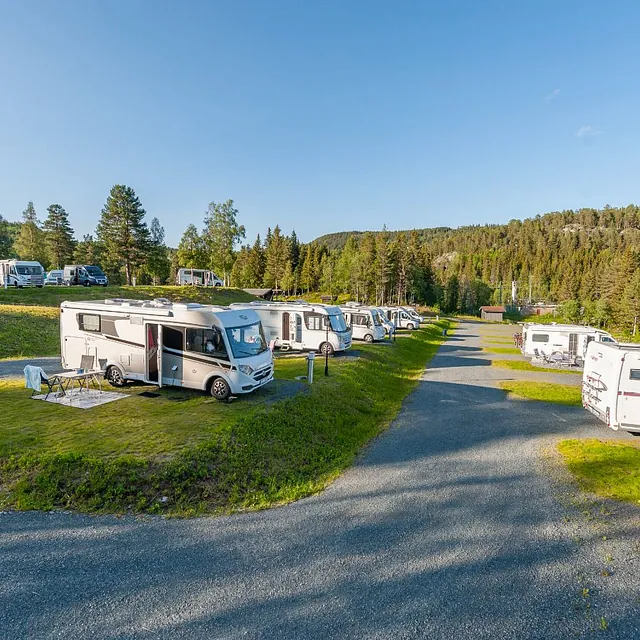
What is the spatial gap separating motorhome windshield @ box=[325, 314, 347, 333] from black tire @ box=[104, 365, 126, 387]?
10.4m

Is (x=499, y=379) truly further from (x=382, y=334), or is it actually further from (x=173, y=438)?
(x=173, y=438)

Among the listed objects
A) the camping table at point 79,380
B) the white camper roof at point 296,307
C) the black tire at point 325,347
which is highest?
the white camper roof at point 296,307

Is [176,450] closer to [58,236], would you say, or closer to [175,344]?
[175,344]

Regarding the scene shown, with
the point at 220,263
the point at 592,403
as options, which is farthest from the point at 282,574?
the point at 220,263

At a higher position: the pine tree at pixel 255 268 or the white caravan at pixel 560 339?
the pine tree at pixel 255 268

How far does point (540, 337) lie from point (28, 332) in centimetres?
3032

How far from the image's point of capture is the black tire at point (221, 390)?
11.2 m

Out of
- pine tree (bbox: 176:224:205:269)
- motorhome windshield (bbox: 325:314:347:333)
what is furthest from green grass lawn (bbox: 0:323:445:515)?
pine tree (bbox: 176:224:205:269)

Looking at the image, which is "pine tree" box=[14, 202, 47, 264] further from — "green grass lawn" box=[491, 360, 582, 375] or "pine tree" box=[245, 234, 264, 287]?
"green grass lawn" box=[491, 360, 582, 375]

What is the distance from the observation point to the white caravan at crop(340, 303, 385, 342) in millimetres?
27734

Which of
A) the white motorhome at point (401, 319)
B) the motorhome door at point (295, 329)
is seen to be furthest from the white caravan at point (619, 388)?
the white motorhome at point (401, 319)

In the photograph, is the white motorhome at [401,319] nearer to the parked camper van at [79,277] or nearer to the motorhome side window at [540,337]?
the motorhome side window at [540,337]

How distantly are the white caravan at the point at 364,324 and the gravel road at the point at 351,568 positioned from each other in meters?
19.5

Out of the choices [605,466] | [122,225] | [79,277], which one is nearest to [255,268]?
[122,225]
